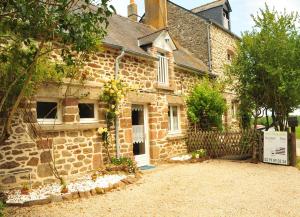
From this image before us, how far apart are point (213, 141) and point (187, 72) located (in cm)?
334

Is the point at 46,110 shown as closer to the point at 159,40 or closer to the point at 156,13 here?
the point at 159,40

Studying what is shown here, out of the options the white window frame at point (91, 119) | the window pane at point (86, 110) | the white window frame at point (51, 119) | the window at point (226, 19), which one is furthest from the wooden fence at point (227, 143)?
the window at point (226, 19)

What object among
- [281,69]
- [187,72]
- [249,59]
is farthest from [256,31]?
[187,72]

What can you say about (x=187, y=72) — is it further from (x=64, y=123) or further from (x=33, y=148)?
(x=33, y=148)

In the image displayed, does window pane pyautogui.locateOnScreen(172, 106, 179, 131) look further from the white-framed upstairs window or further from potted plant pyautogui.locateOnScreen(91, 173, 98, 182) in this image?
potted plant pyautogui.locateOnScreen(91, 173, 98, 182)

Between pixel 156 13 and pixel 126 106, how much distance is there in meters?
7.32

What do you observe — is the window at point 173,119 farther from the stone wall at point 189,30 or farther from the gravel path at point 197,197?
the stone wall at point 189,30

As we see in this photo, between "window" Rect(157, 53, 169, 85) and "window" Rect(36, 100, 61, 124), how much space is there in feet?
15.5

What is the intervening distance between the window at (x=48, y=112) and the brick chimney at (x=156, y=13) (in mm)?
8931

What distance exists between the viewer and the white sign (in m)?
10.2

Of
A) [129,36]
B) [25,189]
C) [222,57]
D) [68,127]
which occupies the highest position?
[222,57]

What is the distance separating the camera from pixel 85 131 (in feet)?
27.5

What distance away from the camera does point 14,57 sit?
5719mm

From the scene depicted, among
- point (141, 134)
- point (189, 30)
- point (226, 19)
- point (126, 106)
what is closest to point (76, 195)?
point (126, 106)
